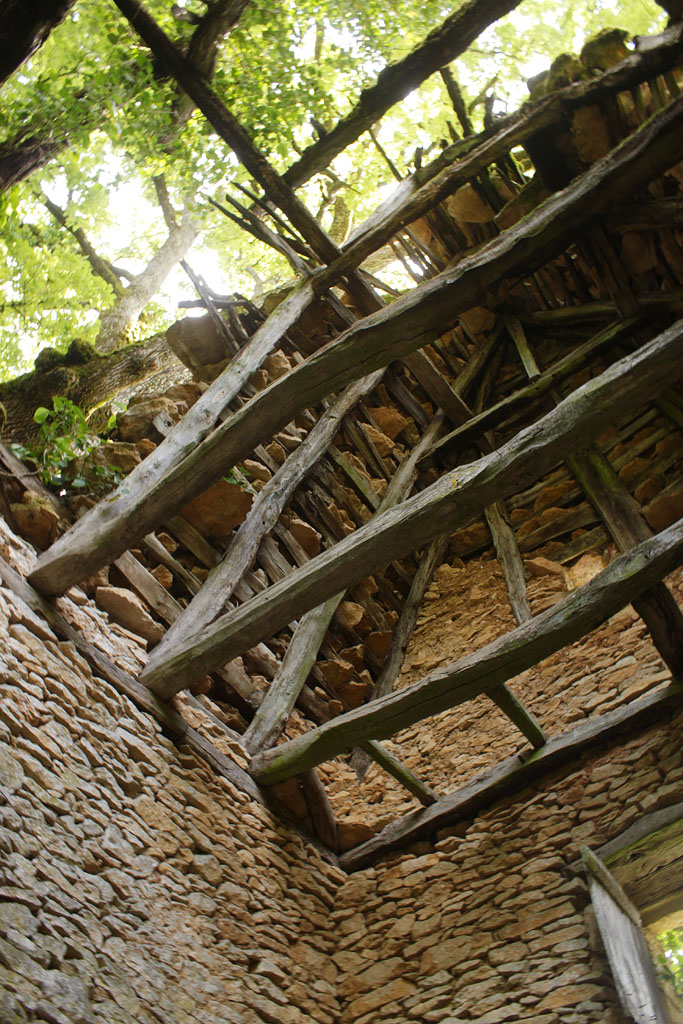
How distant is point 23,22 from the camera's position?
2.48 m

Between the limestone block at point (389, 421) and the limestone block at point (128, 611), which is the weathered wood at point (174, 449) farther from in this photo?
the limestone block at point (389, 421)

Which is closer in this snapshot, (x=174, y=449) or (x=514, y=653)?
(x=514, y=653)

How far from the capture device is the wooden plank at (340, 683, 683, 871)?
350 centimetres

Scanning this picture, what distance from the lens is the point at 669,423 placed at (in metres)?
5.35

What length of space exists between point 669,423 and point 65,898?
479 centimetres

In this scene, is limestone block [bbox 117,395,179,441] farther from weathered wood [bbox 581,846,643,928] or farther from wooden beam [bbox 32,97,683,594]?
weathered wood [bbox 581,846,643,928]

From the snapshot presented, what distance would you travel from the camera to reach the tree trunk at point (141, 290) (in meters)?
9.63

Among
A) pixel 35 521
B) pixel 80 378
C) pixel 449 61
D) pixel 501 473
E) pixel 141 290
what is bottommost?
pixel 501 473

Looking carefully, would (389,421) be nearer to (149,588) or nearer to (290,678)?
(290,678)

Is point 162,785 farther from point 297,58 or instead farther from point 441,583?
point 297,58

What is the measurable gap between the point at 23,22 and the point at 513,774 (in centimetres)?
375

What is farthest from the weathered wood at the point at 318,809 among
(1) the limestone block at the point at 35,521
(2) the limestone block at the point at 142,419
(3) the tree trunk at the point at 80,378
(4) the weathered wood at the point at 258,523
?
(3) the tree trunk at the point at 80,378

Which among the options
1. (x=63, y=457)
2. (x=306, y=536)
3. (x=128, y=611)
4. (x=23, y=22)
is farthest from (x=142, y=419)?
(x=23, y=22)

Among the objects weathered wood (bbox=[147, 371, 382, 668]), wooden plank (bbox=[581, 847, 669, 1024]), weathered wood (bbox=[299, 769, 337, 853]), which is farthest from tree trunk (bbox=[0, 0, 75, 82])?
wooden plank (bbox=[581, 847, 669, 1024])
